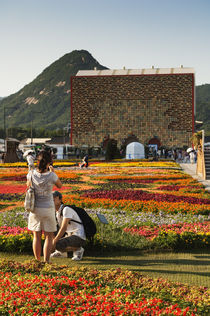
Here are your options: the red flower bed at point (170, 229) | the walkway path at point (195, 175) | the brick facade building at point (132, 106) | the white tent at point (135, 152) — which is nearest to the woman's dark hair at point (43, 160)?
the red flower bed at point (170, 229)

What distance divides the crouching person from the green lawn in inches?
6.4

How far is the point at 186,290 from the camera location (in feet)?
14.9

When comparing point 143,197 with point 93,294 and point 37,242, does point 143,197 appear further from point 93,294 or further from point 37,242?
point 93,294

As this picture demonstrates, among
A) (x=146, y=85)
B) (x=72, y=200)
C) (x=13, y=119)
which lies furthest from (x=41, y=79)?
(x=72, y=200)

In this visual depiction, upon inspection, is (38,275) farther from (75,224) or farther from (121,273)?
(75,224)

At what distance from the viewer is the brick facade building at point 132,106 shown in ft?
221

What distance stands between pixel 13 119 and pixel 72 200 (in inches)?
6685

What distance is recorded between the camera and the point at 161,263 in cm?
628

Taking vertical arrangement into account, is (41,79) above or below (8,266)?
above

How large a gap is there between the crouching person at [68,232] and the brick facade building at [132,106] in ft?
202

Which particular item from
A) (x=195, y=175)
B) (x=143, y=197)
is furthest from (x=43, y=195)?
(x=195, y=175)

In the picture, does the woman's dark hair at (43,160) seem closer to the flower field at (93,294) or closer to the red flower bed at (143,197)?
the flower field at (93,294)

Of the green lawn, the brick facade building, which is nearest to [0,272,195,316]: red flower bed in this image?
the green lawn

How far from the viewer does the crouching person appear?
6.33 metres
